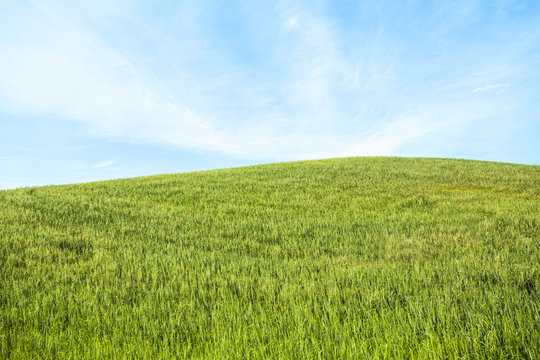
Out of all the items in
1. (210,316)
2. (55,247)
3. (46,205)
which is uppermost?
(46,205)

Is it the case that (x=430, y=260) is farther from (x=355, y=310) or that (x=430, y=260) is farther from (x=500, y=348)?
(x=500, y=348)

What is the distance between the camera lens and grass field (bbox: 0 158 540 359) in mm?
2938

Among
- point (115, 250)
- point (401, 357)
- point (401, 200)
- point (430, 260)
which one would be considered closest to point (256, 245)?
point (115, 250)

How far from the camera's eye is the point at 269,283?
4.66m

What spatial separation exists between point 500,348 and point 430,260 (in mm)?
3321

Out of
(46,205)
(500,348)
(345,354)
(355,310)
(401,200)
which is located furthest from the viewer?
(401,200)

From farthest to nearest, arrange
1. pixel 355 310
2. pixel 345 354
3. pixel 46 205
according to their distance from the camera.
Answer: pixel 46 205 < pixel 355 310 < pixel 345 354

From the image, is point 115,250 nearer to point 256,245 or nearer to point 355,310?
point 256,245

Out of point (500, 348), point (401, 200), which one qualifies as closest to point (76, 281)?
point (500, 348)

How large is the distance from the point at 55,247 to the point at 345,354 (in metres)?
7.44

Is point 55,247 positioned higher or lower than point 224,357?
→ higher

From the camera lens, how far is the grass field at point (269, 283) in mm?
2938

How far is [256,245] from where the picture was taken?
756 cm

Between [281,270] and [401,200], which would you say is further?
[401,200]
